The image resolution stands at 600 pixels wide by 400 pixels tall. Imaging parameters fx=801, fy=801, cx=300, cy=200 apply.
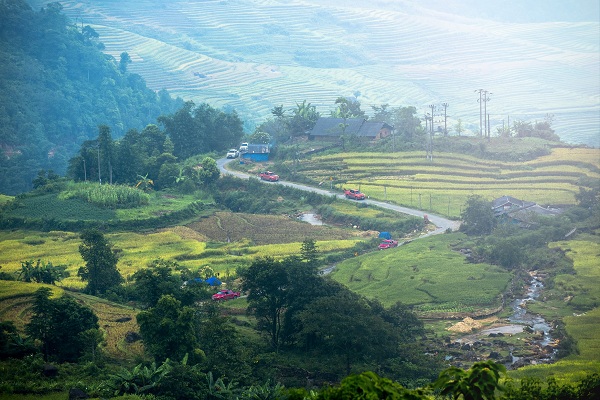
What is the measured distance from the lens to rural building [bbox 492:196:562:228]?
40219 mm

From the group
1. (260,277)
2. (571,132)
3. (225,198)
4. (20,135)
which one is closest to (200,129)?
(225,198)

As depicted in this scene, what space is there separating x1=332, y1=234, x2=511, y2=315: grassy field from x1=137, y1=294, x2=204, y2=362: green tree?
947 cm

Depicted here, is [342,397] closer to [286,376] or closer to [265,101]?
[286,376]

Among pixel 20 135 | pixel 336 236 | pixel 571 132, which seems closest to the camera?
pixel 336 236

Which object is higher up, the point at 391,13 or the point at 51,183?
the point at 391,13

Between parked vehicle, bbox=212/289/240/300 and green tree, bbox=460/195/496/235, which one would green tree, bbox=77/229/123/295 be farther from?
green tree, bbox=460/195/496/235

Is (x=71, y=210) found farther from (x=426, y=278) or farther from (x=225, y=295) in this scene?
(x=426, y=278)

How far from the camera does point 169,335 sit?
20953 millimetres

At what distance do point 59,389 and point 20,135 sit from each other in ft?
188

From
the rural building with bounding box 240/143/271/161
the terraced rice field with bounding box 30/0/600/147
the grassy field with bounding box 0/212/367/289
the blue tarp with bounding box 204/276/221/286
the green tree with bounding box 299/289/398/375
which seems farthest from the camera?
Answer: the terraced rice field with bounding box 30/0/600/147

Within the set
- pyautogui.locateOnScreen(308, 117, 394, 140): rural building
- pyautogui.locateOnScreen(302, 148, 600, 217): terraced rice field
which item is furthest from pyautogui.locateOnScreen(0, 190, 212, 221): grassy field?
pyautogui.locateOnScreen(308, 117, 394, 140): rural building

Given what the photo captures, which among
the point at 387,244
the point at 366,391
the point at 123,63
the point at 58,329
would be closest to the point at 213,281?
the point at 58,329

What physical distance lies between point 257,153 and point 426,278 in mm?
28181

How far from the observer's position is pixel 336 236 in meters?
40.1
